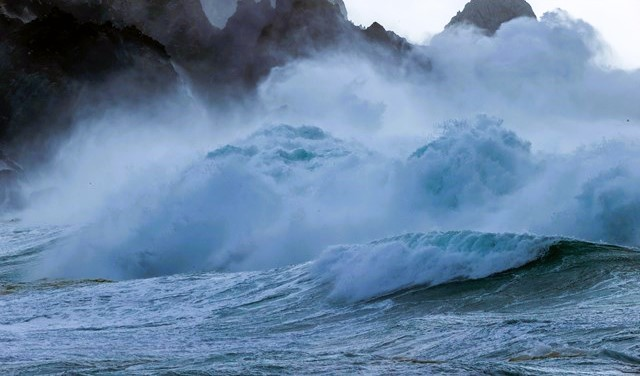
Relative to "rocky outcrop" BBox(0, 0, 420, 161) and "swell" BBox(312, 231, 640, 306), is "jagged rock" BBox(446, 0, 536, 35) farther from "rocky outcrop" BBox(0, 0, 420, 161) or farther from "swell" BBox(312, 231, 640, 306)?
"swell" BBox(312, 231, 640, 306)

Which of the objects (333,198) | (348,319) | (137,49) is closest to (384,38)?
(137,49)

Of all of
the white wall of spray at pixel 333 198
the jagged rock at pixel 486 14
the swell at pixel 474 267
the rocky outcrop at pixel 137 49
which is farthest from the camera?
the jagged rock at pixel 486 14

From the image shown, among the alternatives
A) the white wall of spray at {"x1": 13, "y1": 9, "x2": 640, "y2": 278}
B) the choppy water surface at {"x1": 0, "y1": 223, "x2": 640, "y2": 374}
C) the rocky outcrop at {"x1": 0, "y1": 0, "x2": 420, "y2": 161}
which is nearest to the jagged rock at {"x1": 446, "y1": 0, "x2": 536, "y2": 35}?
the rocky outcrop at {"x1": 0, "y1": 0, "x2": 420, "y2": 161}

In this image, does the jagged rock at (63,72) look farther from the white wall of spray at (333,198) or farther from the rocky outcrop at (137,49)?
the white wall of spray at (333,198)

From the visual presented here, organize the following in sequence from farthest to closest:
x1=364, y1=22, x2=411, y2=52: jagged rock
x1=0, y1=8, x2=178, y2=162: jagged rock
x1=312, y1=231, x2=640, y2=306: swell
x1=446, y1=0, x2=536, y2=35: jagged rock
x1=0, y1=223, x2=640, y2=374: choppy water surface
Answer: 1. x1=446, y1=0, x2=536, y2=35: jagged rock
2. x1=364, y1=22, x2=411, y2=52: jagged rock
3. x1=0, y1=8, x2=178, y2=162: jagged rock
4. x1=312, y1=231, x2=640, y2=306: swell
5. x1=0, y1=223, x2=640, y2=374: choppy water surface

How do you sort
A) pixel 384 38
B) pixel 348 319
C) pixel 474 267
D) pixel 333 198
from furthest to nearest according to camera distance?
pixel 384 38 < pixel 333 198 < pixel 474 267 < pixel 348 319

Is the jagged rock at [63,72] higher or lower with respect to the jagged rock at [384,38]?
lower

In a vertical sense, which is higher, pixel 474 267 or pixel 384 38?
pixel 384 38

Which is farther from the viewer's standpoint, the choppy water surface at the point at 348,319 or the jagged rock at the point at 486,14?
the jagged rock at the point at 486,14

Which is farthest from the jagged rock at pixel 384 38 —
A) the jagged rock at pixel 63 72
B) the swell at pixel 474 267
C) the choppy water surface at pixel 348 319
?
the swell at pixel 474 267

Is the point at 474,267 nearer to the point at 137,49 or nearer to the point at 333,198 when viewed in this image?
the point at 333,198

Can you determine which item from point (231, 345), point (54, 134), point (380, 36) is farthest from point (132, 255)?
point (380, 36)

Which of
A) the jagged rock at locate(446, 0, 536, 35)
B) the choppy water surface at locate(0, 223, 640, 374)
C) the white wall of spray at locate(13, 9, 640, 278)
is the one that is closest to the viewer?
the choppy water surface at locate(0, 223, 640, 374)

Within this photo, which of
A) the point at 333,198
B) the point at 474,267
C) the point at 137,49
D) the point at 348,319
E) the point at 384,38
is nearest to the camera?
the point at 348,319
